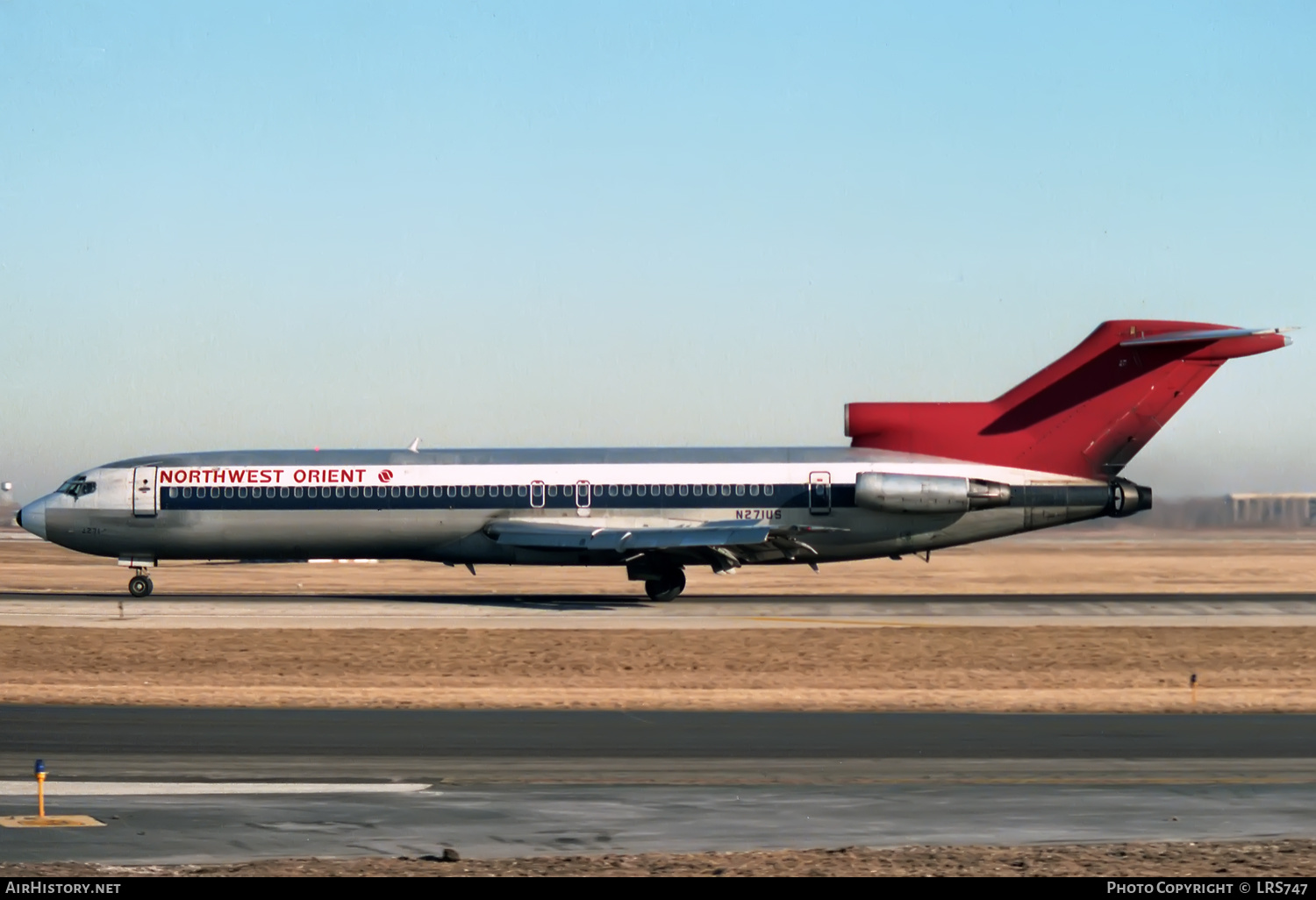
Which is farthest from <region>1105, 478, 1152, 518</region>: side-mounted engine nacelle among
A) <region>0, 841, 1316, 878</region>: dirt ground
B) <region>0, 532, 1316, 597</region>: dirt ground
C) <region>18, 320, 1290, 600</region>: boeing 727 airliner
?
<region>0, 841, 1316, 878</region>: dirt ground

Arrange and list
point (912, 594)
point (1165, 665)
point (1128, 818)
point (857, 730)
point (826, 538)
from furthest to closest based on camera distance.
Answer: point (912, 594), point (826, 538), point (1165, 665), point (857, 730), point (1128, 818)

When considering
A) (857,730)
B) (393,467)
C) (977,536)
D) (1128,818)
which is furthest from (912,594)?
(1128,818)

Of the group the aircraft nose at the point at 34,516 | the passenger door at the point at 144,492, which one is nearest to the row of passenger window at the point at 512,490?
the passenger door at the point at 144,492

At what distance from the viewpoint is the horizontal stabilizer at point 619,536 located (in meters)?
41.8

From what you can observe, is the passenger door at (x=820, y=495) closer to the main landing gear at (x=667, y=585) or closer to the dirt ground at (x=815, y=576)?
the main landing gear at (x=667, y=585)

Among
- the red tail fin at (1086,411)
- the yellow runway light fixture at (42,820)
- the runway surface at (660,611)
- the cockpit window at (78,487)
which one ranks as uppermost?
the red tail fin at (1086,411)

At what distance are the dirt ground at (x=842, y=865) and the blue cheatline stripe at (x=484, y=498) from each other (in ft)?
97.6

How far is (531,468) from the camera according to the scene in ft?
144

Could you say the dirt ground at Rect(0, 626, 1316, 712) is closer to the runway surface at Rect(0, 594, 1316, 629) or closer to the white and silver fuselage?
the runway surface at Rect(0, 594, 1316, 629)

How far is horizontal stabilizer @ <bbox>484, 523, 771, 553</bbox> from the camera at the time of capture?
41.8 meters

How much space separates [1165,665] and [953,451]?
14288mm

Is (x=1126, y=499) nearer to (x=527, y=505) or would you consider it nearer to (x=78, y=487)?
(x=527, y=505)
